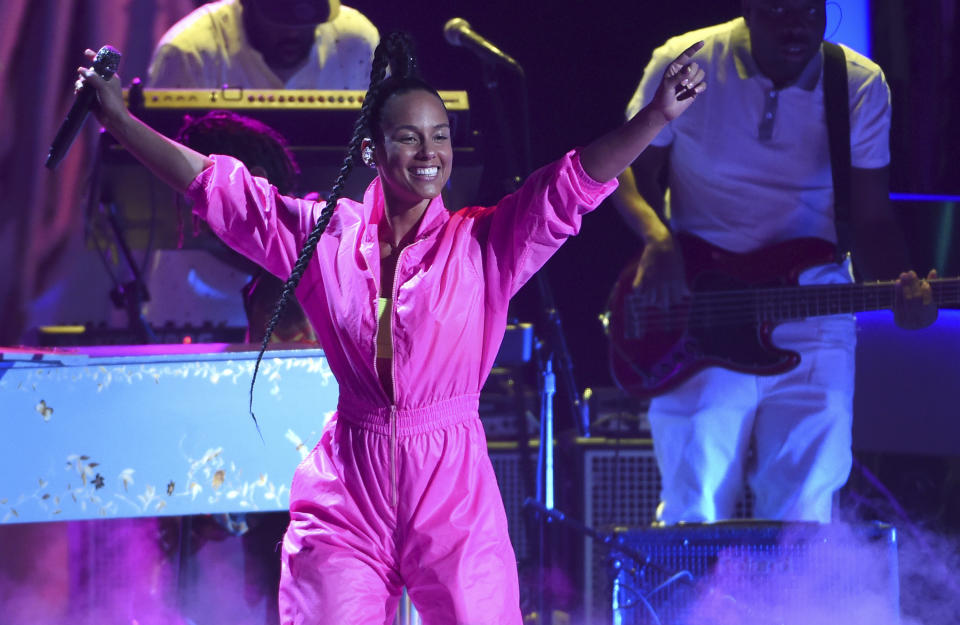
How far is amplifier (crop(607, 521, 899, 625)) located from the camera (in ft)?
11.9

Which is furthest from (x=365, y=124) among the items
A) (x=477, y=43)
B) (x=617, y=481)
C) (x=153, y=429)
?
(x=617, y=481)

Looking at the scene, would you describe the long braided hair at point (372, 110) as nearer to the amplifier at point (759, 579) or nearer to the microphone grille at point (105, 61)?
the microphone grille at point (105, 61)

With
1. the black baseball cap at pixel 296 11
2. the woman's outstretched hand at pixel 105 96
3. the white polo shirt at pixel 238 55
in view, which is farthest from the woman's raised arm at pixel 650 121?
the black baseball cap at pixel 296 11

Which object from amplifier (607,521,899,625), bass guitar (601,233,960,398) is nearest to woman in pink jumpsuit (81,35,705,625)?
amplifier (607,521,899,625)

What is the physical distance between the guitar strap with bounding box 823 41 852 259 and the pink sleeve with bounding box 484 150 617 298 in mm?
2267

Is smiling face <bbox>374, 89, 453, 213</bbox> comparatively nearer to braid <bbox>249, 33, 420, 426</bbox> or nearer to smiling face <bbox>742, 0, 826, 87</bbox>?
braid <bbox>249, 33, 420, 426</bbox>

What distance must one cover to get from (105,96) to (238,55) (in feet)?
8.56

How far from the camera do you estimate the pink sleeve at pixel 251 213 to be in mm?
2494

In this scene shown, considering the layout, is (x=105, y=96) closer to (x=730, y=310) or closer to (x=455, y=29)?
(x=455, y=29)

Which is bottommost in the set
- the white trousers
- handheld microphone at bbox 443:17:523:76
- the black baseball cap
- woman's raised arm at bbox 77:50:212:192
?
the white trousers

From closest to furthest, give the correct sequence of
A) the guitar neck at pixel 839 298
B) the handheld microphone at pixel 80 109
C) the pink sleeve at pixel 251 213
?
the handheld microphone at pixel 80 109
the pink sleeve at pixel 251 213
the guitar neck at pixel 839 298

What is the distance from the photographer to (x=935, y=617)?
13.7 ft

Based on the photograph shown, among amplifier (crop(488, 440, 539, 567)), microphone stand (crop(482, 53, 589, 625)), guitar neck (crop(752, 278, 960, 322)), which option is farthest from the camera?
amplifier (crop(488, 440, 539, 567))

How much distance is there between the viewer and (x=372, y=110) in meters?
2.62
